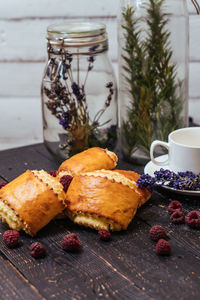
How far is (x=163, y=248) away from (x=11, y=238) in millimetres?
271

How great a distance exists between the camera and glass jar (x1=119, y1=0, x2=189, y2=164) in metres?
1.10

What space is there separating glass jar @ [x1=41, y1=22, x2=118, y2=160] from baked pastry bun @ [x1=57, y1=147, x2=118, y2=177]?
11 cm

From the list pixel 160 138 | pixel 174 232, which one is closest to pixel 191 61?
pixel 160 138

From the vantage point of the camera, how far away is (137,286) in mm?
705

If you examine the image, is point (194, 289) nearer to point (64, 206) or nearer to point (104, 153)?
point (64, 206)

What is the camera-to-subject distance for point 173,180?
3.15 ft

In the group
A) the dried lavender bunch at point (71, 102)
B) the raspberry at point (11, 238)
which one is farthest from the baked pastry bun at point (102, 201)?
the dried lavender bunch at point (71, 102)

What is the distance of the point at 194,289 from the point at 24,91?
4.33ft

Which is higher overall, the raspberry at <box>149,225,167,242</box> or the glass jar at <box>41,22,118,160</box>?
the glass jar at <box>41,22,118,160</box>

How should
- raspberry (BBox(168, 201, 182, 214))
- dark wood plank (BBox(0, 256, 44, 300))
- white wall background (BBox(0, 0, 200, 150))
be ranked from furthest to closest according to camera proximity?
white wall background (BBox(0, 0, 200, 150)) → raspberry (BBox(168, 201, 182, 214)) → dark wood plank (BBox(0, 256, 44, 300))

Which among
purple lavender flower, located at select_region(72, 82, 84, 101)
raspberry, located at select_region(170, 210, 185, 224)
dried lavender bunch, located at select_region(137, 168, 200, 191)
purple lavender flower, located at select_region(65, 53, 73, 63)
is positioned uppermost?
purple lavender flower, located at select_region(65, 53, 73, 63)

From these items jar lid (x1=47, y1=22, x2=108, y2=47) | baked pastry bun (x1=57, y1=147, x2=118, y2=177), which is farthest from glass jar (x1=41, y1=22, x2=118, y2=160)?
baked pastry bun (x1=57, y1=147, x2=118, y2=177)

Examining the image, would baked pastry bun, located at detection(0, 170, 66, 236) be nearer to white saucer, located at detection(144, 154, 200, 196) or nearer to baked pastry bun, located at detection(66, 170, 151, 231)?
baked pastry bun, located at detection(66, 170, 151, 231)

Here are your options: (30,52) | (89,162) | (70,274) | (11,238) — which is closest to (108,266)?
(70,274)
